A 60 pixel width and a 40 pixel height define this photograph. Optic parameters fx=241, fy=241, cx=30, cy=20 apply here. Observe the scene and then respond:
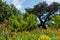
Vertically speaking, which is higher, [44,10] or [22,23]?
→ [44,10]

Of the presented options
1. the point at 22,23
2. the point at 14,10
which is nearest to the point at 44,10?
the point at 14,10

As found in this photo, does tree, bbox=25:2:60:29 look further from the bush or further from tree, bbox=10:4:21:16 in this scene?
the bush

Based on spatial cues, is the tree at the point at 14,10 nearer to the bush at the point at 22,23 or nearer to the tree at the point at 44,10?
the tree at the point at 44,10

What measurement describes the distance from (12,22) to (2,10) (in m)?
12.0

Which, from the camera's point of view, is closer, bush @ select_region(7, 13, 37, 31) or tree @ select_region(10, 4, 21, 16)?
bush @ select_region(7, 13, 37, 31)

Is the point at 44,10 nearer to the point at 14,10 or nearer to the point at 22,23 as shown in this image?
the point at 14,10

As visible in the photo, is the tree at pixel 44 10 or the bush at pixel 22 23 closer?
the bush at pixel 22 23

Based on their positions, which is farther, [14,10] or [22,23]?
[14,10]

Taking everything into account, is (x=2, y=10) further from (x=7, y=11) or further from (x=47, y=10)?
(x=47, y=10)

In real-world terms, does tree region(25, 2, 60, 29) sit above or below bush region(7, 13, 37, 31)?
above

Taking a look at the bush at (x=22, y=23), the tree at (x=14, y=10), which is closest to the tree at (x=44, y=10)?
the tree at (x=14, y=10)

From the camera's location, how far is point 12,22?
30.0m

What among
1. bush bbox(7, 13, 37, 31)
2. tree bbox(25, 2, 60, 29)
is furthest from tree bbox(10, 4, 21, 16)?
bush bbox(7, 13, 37, 31)

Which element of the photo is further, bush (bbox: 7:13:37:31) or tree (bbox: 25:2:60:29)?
tree (bbox: 25:2:60:29)
